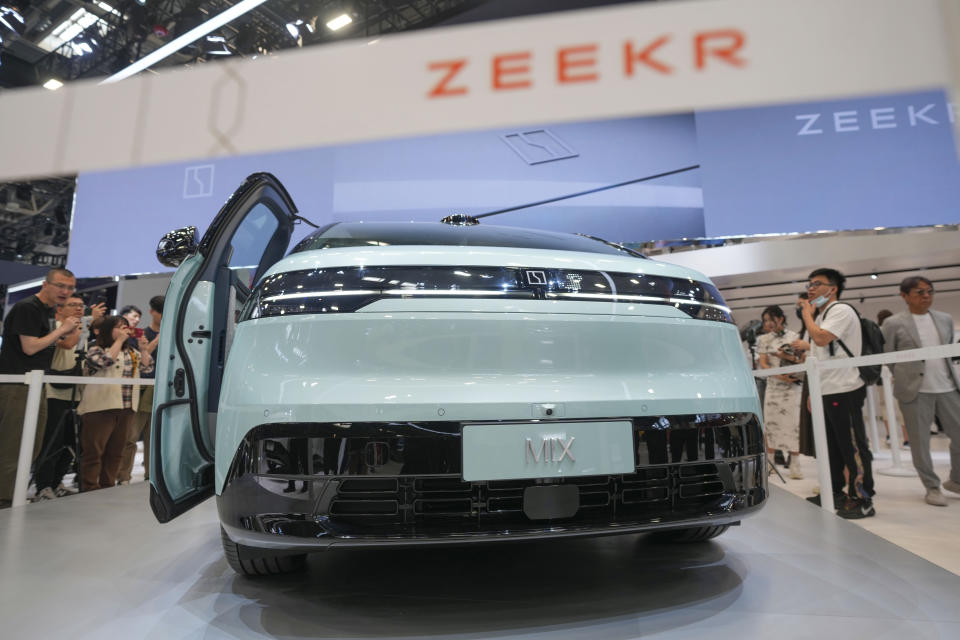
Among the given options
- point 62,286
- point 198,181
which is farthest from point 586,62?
point 198,181

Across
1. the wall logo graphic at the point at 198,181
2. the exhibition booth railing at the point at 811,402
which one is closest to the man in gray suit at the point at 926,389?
the exhibition booth railing at the point at 811,402

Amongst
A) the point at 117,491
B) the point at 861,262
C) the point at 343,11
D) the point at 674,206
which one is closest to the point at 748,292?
the point at 861,262

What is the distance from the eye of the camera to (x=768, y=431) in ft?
16.6

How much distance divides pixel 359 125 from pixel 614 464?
1225mm

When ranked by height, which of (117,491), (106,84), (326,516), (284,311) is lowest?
(117,491)

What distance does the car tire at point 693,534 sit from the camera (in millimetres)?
1970

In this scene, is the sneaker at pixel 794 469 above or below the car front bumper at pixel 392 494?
below

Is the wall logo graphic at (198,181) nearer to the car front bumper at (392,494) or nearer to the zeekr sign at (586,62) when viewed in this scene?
the zeekr sign at (586,62)

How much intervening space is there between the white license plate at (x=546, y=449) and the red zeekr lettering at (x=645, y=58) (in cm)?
92

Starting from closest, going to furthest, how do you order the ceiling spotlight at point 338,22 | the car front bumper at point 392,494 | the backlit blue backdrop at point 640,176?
1. the car front bumper at point 392,494
2. the backlit blue backdrop at point 640,176
3. the ceiling spotlight at point 338,22

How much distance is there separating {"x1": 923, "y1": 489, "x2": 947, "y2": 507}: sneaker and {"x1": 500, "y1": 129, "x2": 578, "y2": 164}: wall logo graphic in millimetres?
4054

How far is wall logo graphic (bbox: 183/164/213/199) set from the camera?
6570 mm

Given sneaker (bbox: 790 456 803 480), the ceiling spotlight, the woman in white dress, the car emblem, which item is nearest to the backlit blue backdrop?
the woman in white dress

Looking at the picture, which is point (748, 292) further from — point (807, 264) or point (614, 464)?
point (614, 464)
